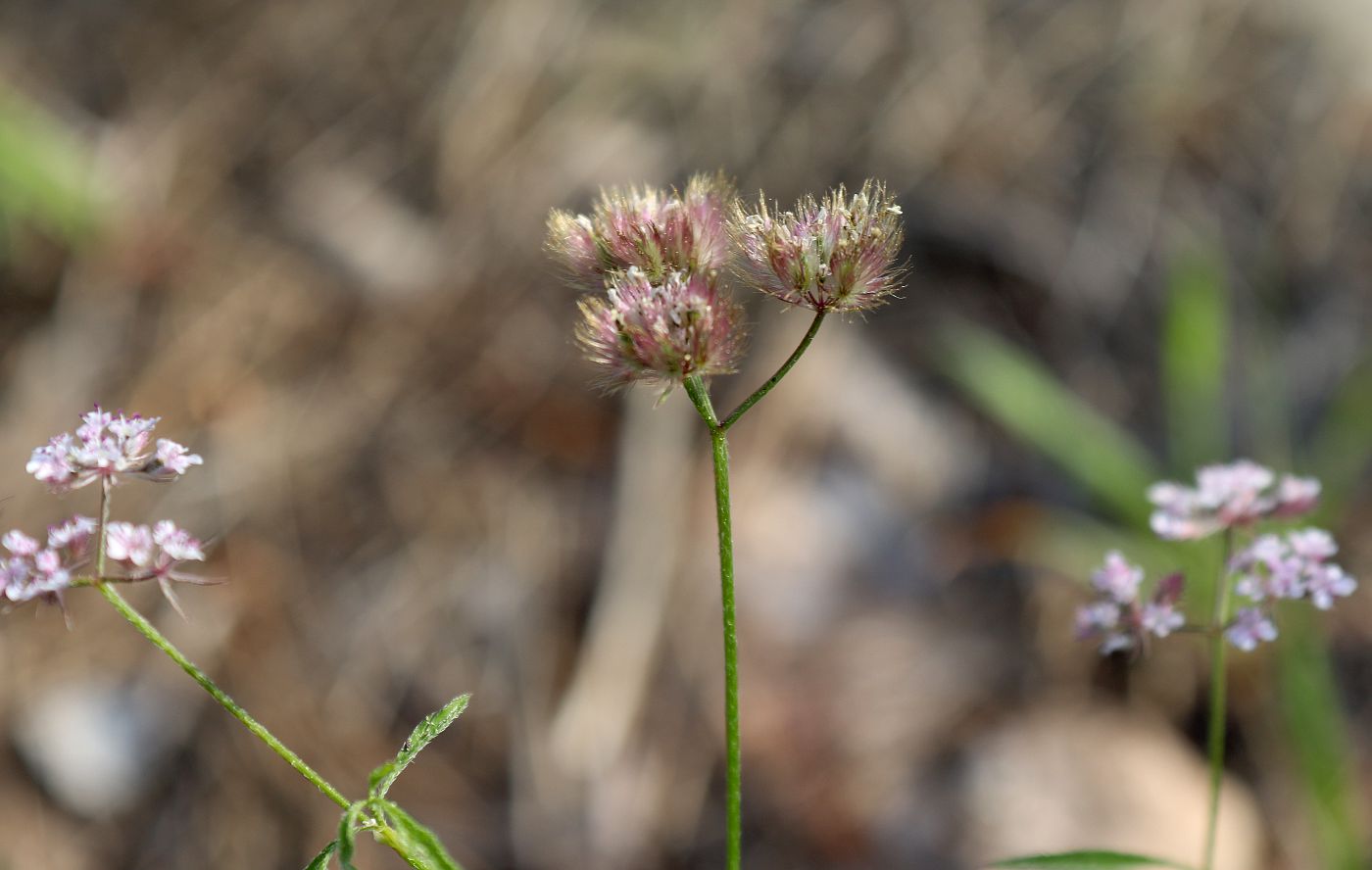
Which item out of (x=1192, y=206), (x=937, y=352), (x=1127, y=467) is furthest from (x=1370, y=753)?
(x=1192, y=206)

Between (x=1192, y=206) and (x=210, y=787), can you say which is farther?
(x=1192, y=206)

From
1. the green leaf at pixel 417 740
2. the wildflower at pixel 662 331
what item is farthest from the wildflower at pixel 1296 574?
the green leaf at pixel 417 740

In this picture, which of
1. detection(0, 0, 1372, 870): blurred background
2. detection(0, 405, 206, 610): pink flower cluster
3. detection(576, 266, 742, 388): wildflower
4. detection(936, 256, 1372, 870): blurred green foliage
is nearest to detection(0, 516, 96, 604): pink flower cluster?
detection(0, 405, 206, 610): pink flower cluster

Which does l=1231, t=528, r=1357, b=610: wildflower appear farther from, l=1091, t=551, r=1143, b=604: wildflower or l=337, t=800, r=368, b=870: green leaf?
l=337, t=800, r=368, b=870: green leaf

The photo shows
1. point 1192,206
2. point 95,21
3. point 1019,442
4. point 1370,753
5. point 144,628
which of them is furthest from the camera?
point 95,21

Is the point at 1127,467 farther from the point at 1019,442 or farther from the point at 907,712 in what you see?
the point at 907,712

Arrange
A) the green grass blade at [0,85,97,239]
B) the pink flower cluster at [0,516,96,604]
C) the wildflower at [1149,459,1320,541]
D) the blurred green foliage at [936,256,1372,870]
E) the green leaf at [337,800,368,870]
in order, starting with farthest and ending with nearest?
the green grass blade at [0,85,97,239], the blurred green foliage at [936,256,1372,870], the wildflower at [1149,459,1320,541], the pink flower cluster at [0,516,96,604], the green leaf at [337,800,368,870]

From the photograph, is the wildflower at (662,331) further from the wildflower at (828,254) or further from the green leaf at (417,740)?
the green leaf at (417,740)
